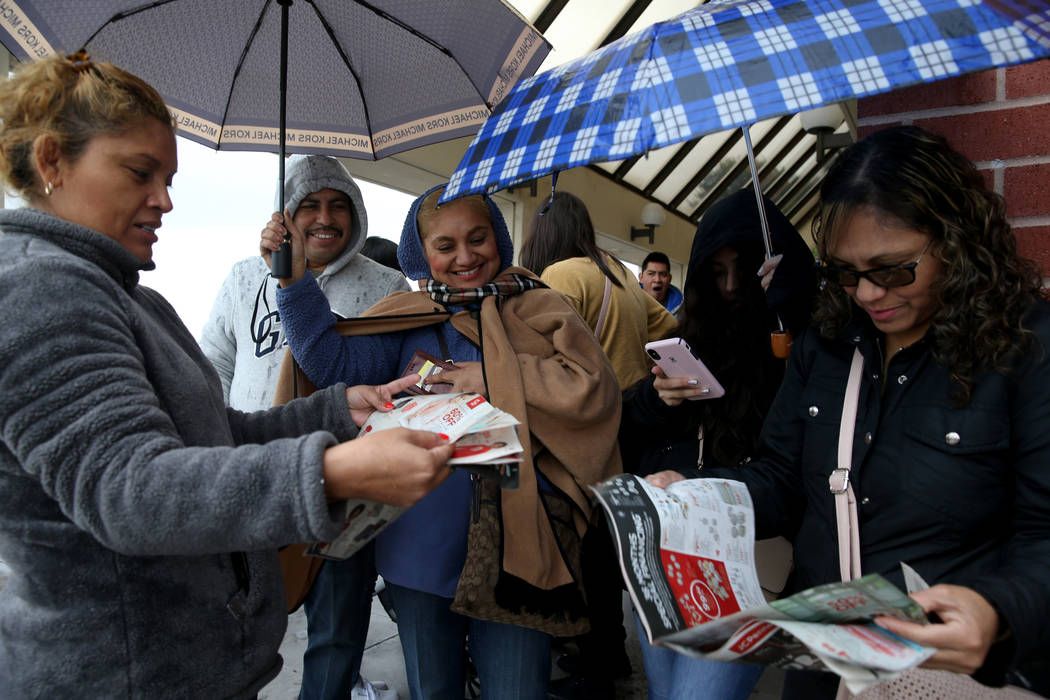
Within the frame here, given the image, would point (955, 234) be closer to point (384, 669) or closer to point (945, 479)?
point (945, 479)

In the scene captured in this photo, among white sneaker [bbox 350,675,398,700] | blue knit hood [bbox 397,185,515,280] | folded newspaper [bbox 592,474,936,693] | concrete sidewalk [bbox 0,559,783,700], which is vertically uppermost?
blue knit hood [bbox 397,185,515,280]

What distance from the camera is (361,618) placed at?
88.1 inches

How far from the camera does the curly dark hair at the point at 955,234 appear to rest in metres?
1.26

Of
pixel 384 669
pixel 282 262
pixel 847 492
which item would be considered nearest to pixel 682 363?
pixel 847 492

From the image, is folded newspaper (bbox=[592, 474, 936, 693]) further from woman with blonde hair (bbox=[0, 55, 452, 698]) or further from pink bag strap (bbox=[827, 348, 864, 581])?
woman with blonde hair (bbox=[0, 55, 452, 698])

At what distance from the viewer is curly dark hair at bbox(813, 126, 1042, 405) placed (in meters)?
1.26

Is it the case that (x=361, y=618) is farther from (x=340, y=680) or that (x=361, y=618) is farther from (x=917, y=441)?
(x=917, y=441)

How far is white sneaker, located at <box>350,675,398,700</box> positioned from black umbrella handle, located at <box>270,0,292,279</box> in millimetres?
1803

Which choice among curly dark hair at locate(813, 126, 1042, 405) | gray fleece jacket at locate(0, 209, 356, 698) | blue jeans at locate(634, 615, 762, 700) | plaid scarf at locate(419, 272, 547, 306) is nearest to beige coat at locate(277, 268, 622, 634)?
plaid scarf at locate(419, 272, 547, 306)

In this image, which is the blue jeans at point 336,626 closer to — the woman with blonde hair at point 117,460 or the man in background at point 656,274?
the woman with blonde hair at point 117,460

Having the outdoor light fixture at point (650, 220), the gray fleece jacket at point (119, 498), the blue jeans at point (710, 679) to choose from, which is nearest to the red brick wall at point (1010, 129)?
the blue jeans at point (710, 679)

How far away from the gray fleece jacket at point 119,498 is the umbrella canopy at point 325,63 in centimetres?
138

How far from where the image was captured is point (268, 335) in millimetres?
2471

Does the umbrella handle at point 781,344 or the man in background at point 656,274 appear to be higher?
the man in background at point 656,274
